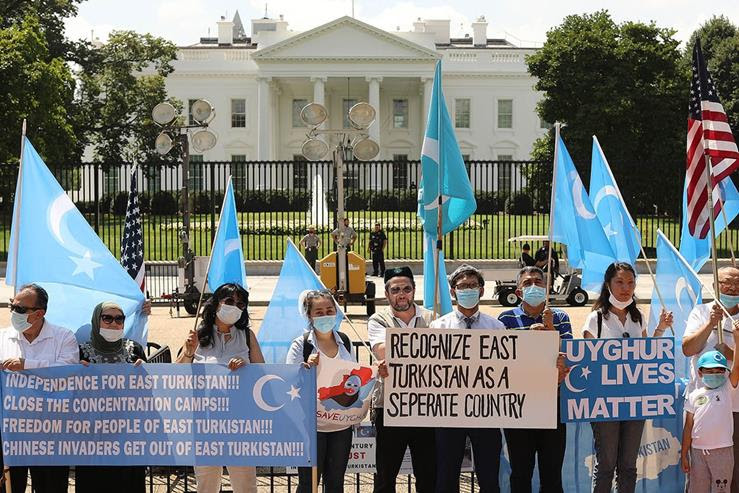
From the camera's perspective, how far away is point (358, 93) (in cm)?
6819

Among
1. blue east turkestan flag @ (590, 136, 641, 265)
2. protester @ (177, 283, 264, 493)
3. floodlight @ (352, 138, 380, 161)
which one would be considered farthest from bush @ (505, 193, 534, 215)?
protester @ (177, 283, 264, 493)

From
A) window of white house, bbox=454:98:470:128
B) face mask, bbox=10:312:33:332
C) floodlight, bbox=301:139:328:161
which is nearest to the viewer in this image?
face mask, bbox=10:312:33:332

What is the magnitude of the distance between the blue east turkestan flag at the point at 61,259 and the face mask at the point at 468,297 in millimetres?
2272

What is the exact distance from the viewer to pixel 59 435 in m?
5.62

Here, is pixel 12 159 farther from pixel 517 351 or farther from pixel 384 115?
pixel 384 115

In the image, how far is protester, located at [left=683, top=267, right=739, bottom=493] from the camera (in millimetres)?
5688

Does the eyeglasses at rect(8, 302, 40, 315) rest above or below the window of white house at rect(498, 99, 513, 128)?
below

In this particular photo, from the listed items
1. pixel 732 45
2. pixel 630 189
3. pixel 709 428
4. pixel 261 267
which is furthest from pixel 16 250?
pixel 732 45

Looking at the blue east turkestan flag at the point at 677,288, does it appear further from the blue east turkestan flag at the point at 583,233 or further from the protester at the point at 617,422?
the protester at the point at 617,422

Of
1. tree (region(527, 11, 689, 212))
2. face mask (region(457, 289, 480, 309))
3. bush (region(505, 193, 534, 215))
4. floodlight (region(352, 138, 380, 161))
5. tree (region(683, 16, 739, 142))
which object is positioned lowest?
face mask (region(457, 289, 480, 309))

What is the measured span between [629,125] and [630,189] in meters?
3.45

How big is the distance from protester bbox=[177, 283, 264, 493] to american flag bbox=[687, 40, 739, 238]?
314 centimetres

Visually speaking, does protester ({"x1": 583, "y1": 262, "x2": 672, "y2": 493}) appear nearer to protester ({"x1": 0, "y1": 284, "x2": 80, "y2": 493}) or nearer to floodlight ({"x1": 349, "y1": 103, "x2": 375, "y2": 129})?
protester ({"x1": 0, "y1": 284, "x2": 80, "y2": 493})

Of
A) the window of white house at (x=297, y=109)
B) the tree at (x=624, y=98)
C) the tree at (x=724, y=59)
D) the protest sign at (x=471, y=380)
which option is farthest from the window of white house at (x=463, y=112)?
the protest sign at (x=471, y=380)
